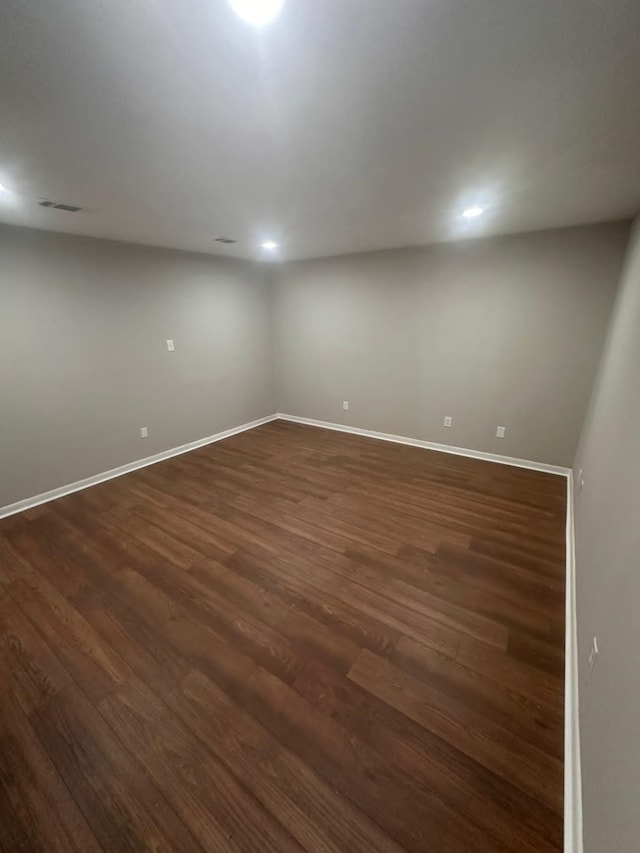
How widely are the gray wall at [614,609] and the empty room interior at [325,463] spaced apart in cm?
2

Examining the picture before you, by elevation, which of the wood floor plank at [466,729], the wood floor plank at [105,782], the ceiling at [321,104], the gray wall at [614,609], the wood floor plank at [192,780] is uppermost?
the ceiling at [321,104]

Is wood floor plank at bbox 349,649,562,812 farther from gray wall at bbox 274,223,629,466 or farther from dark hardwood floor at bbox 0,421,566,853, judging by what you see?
gray wall at bbox 274,223,629,466

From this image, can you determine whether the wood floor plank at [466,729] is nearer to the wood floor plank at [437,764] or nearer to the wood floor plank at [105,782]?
the wood floor plank at [437,764]

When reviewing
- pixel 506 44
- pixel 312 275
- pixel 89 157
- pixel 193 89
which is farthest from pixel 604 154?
pixel 312 275

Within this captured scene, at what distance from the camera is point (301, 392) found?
5047mm

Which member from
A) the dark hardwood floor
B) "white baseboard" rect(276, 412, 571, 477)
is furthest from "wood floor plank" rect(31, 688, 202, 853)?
"white baseboard" rect(276, 412, 571, 477)

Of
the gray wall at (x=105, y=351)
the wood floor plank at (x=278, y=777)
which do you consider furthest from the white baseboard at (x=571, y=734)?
the gray wall at (x=105, y=351)

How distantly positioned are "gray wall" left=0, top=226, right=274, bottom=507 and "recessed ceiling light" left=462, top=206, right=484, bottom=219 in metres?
2.92

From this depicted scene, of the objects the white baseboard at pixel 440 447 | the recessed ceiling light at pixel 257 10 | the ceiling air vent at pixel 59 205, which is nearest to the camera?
the recessed ceiling light at pixel 257 10

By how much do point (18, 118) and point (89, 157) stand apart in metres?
0.33

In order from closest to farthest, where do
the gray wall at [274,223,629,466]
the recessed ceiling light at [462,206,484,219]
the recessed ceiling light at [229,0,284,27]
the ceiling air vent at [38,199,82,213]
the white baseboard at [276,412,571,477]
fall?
the recessed ceiling light at [229,0,284,27]
the ceiling air vent at [38,199,82,213]
the recessed ceiling light at [462,206,484,219]
the gray wall at [274,223,629,466]
the white baseboard at [276,412,571,477]

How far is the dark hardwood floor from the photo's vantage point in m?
1.08

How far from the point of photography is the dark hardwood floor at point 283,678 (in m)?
1.08

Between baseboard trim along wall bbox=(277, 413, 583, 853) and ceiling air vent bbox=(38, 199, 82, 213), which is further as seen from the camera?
ceiling air vent bbox=(38, 199, 82, 213)
